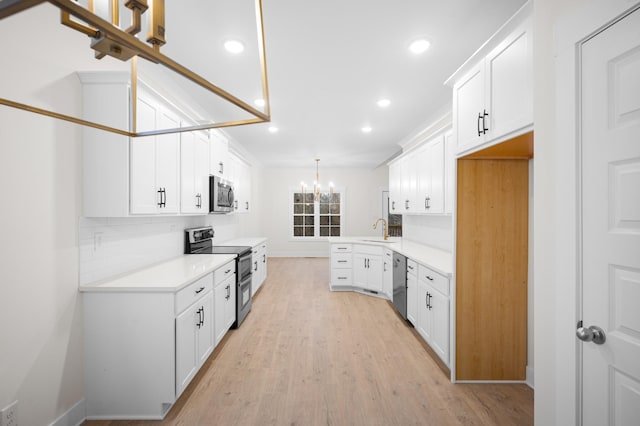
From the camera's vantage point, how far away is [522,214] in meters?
2.31

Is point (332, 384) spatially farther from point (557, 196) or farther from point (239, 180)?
point (239, 180)

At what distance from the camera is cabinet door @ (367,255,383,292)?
456 cm

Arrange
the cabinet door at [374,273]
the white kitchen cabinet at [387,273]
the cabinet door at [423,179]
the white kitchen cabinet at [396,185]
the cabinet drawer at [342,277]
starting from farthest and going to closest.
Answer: the cabinet drawer at [342,277], the white kitchen cabinet at [396,185], the cabinet door at [374,273], the white kitchen cabinet at [387,273], the cabinet door at [423,179]

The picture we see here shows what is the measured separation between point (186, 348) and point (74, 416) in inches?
28.6

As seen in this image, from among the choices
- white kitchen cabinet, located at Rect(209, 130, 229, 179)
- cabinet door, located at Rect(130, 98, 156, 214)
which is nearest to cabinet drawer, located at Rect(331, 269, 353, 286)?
white kitchen cabinet, located at Rect(209, 130, 229, 179)

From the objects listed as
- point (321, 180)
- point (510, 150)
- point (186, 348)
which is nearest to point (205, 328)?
point (186, 348)

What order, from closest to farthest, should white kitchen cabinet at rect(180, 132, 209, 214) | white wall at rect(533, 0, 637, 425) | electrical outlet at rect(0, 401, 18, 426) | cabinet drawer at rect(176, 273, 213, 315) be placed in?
1. white wall at rect(533, 0, 637, 425)
2. electrical outlet at rect(0, 401, 18, 426)
3. cabinet drawer at rect(176, 273, 213, 315)
4. white kitchen cabinet at rect(180, 132, 209, 214)

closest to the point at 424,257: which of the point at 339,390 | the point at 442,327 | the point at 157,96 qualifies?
the point at 442,327

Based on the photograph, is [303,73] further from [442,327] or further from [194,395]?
[194,395]

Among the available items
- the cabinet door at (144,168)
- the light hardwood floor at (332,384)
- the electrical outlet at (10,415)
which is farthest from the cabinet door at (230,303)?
the electrical outlet at (10,415)

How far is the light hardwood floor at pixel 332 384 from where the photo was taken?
6.42 feet

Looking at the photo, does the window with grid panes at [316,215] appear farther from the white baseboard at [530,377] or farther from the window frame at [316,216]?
the white baseboard at [530,377]

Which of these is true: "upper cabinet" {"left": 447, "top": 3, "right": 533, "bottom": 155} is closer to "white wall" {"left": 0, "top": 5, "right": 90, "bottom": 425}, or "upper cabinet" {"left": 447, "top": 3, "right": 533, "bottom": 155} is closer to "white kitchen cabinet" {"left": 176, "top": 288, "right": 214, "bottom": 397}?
"white kitchen cabinet" {"left": 176, "top": 288, "right": 214, "bottom": 397}

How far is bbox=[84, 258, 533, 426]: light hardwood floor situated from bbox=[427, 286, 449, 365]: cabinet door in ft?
0.55
